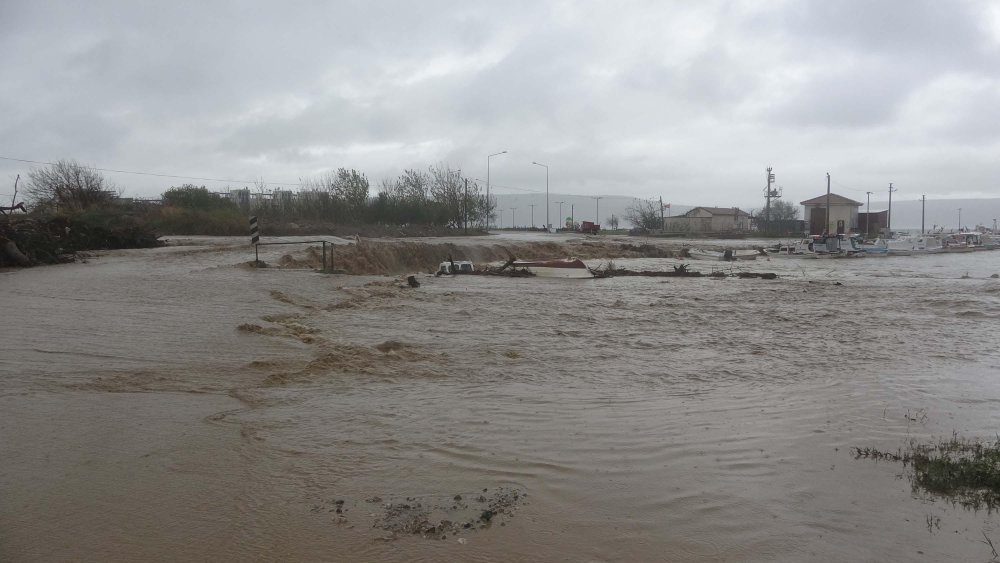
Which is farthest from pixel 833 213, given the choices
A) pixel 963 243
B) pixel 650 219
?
pixel 963 243

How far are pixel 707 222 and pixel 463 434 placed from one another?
94895mm

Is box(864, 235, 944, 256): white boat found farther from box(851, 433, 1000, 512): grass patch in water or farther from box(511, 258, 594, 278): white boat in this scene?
box(851, 433, 1000, 512): grass patch in water

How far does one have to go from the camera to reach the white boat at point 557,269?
26.4 meters

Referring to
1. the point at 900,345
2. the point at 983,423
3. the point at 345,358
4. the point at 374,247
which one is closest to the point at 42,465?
the point at 345,358

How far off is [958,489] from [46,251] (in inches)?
962

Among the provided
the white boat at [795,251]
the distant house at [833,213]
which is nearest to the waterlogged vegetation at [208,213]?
the white boat at [795,251]

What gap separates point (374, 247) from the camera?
103 ft

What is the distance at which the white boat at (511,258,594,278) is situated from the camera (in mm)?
26422

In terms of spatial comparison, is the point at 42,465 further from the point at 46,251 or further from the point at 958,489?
the point at 46,251

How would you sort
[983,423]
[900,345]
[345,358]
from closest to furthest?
[983,423] → [345,358] → [900,345]

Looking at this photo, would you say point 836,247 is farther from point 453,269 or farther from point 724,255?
point 453,269

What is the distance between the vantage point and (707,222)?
3770 inches

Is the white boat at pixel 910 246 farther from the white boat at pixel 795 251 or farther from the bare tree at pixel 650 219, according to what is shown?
the bare tree at pixel 650 219

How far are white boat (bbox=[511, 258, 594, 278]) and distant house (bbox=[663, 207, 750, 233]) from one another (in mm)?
67381
